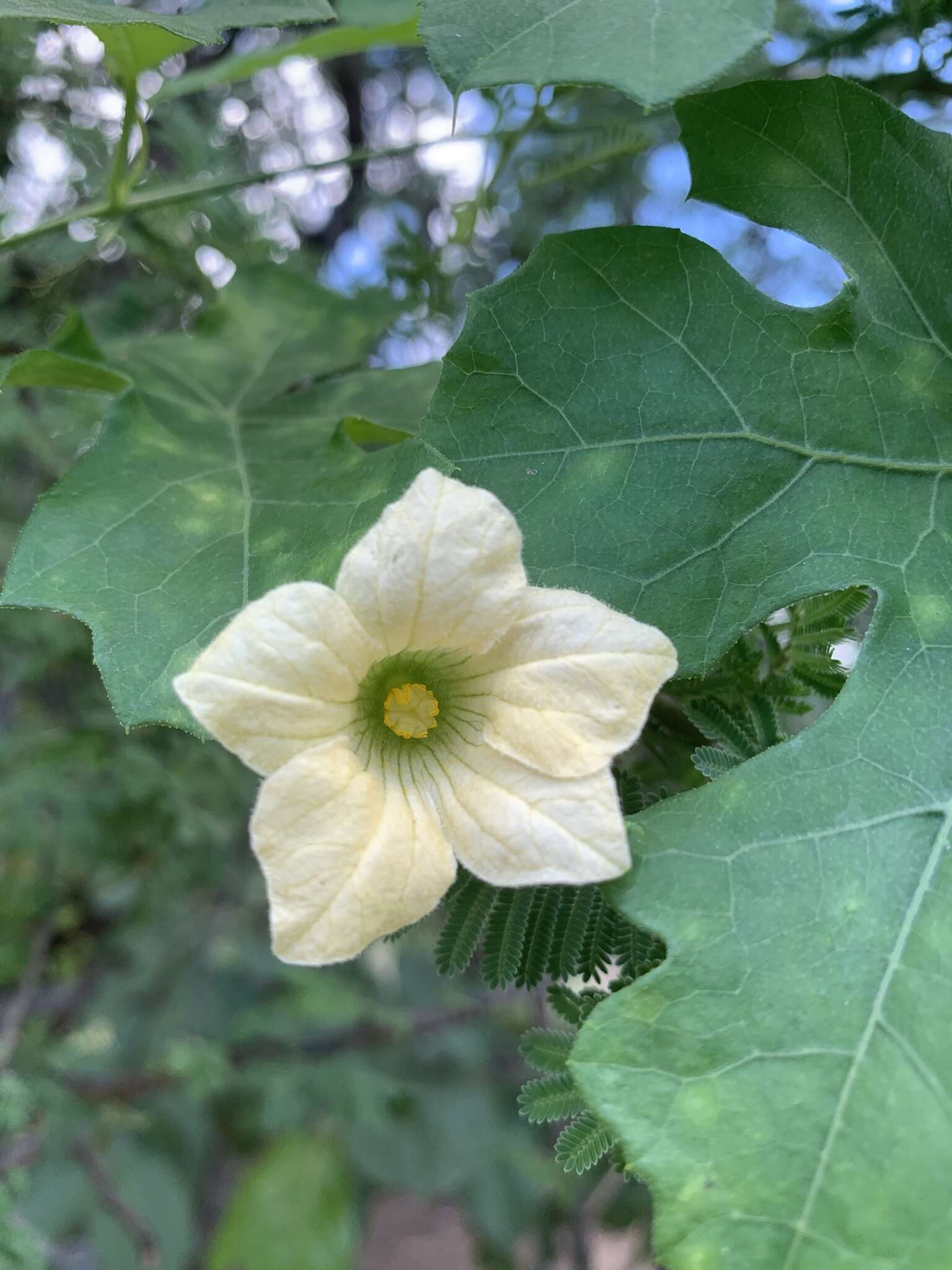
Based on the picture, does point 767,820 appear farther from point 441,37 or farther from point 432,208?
point 432,208

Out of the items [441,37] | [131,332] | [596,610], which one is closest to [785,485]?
[596,610]

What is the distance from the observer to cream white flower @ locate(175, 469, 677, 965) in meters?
0.84

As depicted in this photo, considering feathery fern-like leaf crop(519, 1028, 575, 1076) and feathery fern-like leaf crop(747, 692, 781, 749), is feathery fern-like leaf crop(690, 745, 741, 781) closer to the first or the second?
feathery fern-like leaf crop(747, 692, 781, 749)

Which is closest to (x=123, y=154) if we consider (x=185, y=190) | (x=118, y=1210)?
(x=185, y=190)

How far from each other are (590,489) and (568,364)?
131mm

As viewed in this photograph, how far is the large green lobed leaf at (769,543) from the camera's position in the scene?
0.81 m

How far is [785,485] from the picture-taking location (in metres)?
1.06

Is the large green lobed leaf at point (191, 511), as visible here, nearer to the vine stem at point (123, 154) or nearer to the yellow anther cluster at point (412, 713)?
the yellow anther cluster at point (412, 713)

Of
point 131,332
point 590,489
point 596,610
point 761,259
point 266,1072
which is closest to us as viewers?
point 596,610

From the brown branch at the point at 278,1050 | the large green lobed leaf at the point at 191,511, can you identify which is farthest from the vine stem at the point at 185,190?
the brown branch at the point at 278,1050

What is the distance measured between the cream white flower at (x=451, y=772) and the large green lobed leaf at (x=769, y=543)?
93 mm

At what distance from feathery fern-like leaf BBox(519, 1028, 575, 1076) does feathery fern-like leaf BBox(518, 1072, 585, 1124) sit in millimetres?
19

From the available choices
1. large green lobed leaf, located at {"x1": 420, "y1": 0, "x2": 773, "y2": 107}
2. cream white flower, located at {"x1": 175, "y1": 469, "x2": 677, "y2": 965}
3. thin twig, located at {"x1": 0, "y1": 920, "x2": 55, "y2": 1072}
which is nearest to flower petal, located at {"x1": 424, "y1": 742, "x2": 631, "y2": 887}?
cream white flower, located at {"x1": 175, "y1": 469, "x2": 677, "y2": 965}

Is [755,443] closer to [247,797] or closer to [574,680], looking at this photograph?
[574,680]
